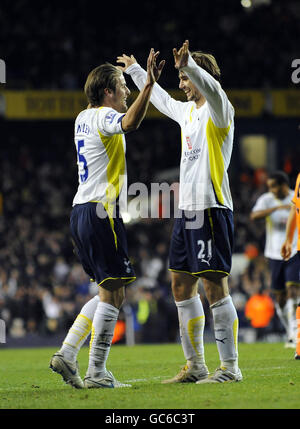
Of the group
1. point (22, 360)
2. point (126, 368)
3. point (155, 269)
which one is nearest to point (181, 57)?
point (126, 368)

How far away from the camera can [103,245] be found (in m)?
6.12

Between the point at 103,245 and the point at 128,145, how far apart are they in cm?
2431

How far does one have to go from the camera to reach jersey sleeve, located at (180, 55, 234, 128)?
19.1 ft

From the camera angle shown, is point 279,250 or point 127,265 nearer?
point 127,265

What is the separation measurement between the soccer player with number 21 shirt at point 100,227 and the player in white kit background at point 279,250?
5114mm

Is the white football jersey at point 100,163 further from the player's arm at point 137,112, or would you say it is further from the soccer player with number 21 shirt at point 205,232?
the soccer player with number 21 shirt at point 205,232

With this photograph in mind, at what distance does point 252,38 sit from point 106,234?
24.3 m

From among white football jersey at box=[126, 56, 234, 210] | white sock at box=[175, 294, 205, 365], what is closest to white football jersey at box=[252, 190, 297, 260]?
white sock at box=[175, 294, 205, 365]

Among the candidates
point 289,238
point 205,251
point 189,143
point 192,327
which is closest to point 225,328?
point 192,327

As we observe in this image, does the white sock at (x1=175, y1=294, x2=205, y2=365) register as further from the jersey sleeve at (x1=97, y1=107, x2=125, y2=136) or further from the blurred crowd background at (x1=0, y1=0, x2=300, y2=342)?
the blurred crowd background at (x1=0, y1=0, x2=300, y2=342)

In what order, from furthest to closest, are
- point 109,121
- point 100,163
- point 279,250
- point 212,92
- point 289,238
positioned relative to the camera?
1. point 279,250
2. point 289,238
3. point 100,163
4. point 109,121
5. point 212,92

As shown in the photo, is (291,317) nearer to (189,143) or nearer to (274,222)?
(274,222)

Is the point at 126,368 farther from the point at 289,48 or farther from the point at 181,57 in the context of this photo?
the point at 289,48
